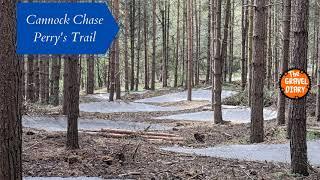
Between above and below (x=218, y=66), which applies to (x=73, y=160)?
below

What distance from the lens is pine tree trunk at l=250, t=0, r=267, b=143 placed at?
36.6ft

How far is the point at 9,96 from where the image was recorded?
461cm

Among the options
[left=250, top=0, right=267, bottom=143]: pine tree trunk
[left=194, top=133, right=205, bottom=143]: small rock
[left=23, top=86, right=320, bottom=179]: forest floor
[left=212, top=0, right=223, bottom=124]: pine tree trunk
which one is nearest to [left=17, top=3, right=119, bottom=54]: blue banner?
[left=23, top=86, right=320, bottom=179]: forest floor

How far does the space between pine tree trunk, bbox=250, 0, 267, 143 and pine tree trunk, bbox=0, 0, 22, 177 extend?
25.2 feet

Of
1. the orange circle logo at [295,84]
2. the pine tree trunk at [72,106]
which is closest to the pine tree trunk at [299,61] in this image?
the orange circle logo at [295,84]

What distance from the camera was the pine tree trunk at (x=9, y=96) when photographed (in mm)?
4570

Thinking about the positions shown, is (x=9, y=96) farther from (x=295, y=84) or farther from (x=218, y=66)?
(x=218, y=66)

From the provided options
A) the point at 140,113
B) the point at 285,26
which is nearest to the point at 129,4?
the point at 140,113

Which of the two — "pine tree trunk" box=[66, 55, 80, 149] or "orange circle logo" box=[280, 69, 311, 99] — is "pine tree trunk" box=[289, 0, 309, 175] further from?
"pine tree trunk" box=[66, 55, 80, 149]

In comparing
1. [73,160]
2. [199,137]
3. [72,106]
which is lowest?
[199,137]

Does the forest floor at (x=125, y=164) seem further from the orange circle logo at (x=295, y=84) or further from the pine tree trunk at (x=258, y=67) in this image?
the pine tree trunk at (x=258, y=67)

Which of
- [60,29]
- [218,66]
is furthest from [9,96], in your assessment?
[218,66]

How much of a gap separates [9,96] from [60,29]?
87 centimetres

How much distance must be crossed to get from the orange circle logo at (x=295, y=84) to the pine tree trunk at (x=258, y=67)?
440 cm
